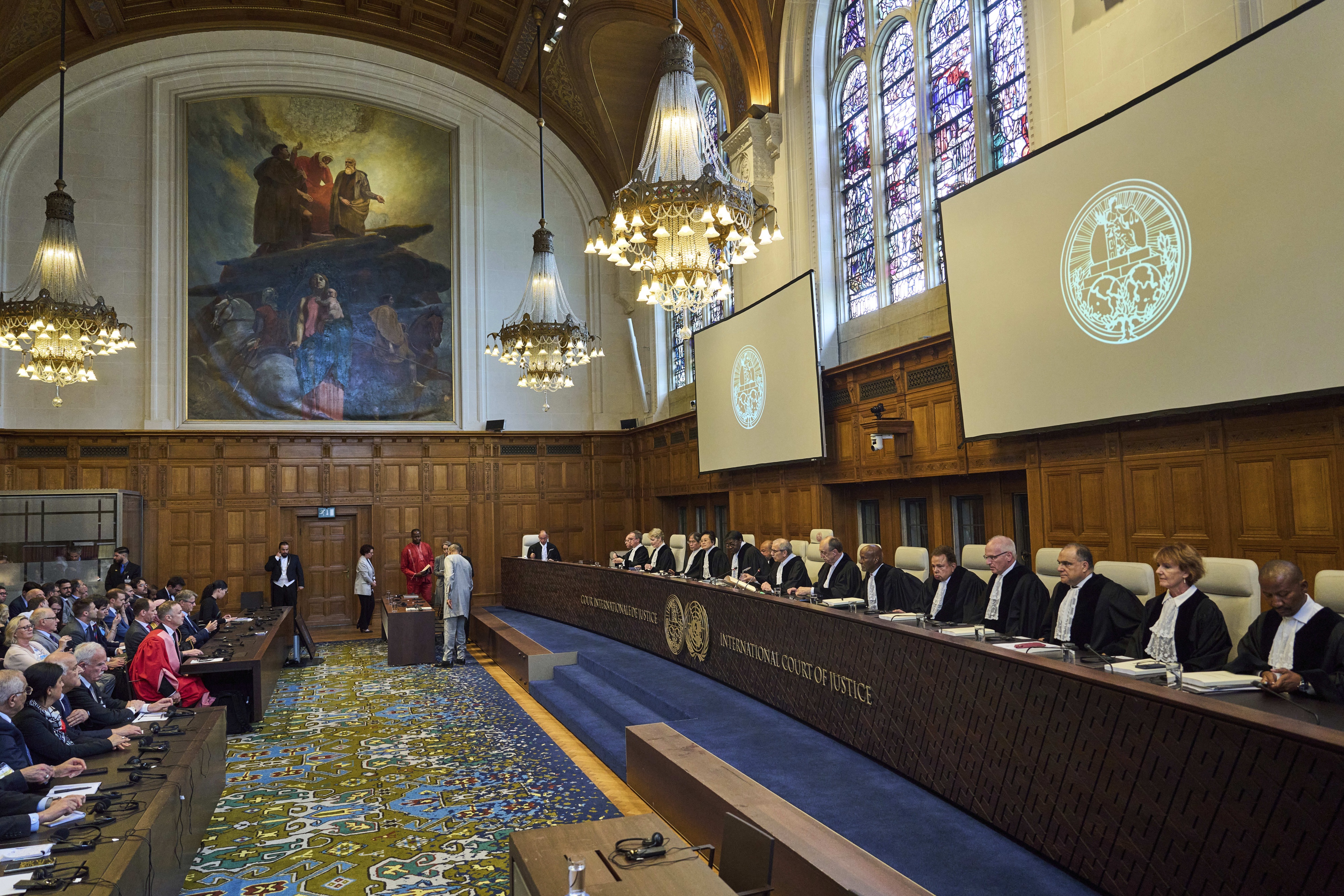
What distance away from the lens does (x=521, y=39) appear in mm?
15195

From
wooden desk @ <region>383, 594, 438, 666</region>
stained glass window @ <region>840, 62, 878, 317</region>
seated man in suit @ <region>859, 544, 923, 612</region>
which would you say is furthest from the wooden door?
seated man in suit @ <region>859, 544, 923, 612</region>

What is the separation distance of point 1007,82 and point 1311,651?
20.6ft

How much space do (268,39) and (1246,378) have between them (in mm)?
16254

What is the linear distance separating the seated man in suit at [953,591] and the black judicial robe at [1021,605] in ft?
1.04

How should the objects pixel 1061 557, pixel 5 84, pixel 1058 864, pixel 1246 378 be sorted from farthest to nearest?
pixel 5 84, pixel 1246 378, pixel 1061 557, pixel 1058 864

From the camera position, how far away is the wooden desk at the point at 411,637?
1088cm

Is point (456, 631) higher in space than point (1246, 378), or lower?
lower

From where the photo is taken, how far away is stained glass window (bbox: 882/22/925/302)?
953 cm

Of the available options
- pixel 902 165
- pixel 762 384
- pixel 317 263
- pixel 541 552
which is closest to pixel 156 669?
pixel 762 384

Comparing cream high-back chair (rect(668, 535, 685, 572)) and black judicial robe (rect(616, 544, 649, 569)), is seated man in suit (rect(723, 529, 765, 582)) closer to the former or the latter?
cream high-back chair (rect(668, 535, 685, 572))

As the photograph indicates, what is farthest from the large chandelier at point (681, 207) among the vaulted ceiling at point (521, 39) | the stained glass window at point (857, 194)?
the vaulted ceiling at point (521, 39)

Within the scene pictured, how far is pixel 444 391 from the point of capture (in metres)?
16.1

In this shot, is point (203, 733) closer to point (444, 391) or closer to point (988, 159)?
point (988, 159)

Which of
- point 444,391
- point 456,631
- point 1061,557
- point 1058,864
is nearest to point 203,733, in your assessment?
point 1058,864
